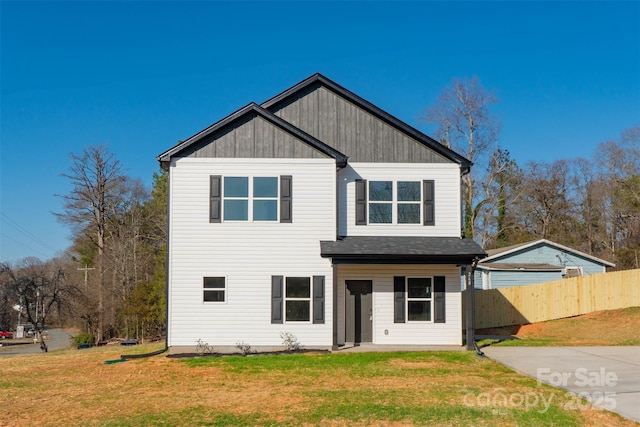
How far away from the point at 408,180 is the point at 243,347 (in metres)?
7.33

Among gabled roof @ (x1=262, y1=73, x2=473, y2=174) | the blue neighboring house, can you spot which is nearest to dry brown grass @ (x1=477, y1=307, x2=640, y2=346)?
the blue neighboring house

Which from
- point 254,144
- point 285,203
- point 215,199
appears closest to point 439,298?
point 285,203

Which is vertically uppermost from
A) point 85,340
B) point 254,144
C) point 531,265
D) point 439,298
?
point 254,144

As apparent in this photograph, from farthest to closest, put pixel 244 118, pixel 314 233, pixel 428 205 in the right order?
pixel 428 205 → pixel 244 118 → pixel 314 233

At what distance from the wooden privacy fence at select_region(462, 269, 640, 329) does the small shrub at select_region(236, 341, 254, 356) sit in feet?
40.5

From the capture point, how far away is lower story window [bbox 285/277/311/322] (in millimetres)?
17078

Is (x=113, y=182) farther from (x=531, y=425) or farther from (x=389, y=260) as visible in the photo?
(x=531, y=425)

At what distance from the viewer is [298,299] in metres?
17.2

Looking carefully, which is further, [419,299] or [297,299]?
[419,299]

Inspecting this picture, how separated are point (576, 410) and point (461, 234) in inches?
354

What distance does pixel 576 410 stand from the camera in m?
9.87

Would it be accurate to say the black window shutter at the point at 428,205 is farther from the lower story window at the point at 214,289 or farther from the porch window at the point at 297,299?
the lower story window at the point at 214,289

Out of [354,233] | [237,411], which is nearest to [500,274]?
[354,233]

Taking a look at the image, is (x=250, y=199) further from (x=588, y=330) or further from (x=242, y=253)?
(x=588, y=330)
